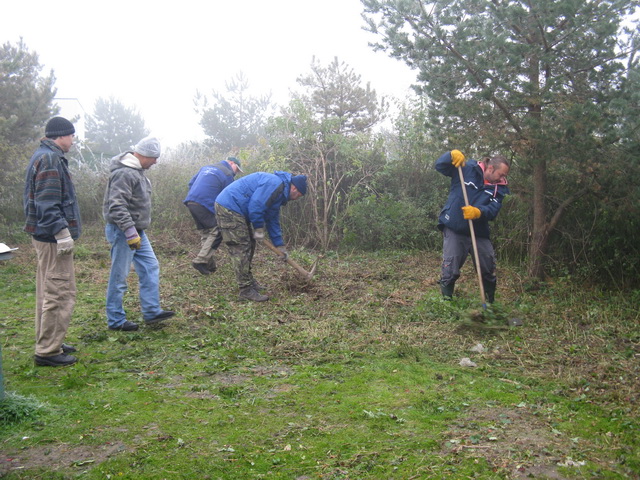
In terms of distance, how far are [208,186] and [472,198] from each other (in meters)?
3.70

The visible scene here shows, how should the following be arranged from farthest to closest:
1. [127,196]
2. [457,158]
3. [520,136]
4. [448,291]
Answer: [520,136] → [448,291] → [457,158] → [127,196]

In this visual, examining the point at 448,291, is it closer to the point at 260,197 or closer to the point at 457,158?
the point at 457,158

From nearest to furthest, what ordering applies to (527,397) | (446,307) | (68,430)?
(68,430) → (527,397) → (446,307)

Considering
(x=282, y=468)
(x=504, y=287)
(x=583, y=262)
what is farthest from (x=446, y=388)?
(x=583, y=262)

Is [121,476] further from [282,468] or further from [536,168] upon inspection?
[536,168]

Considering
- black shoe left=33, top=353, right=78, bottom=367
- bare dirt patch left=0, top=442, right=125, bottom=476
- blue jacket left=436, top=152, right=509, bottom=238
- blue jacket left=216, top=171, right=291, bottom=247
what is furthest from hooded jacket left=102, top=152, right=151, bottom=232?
blue jacket left=436, top=152, right=509, bottom=238

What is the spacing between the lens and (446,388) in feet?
11.8

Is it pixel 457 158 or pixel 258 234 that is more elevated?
pixel 457 158

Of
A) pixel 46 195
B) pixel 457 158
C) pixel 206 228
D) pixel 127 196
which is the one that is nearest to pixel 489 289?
pixel 457 158

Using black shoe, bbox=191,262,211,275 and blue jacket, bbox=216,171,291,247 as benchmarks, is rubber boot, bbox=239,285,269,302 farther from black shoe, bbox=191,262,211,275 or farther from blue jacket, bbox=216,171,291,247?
black shoe, bbox=191,262,211,275

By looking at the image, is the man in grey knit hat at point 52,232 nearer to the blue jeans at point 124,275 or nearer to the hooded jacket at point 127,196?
the hooded jacket at point 127,196

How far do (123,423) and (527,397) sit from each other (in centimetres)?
251

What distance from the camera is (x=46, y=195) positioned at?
388cm

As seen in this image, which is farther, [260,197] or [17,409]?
[260,197]
